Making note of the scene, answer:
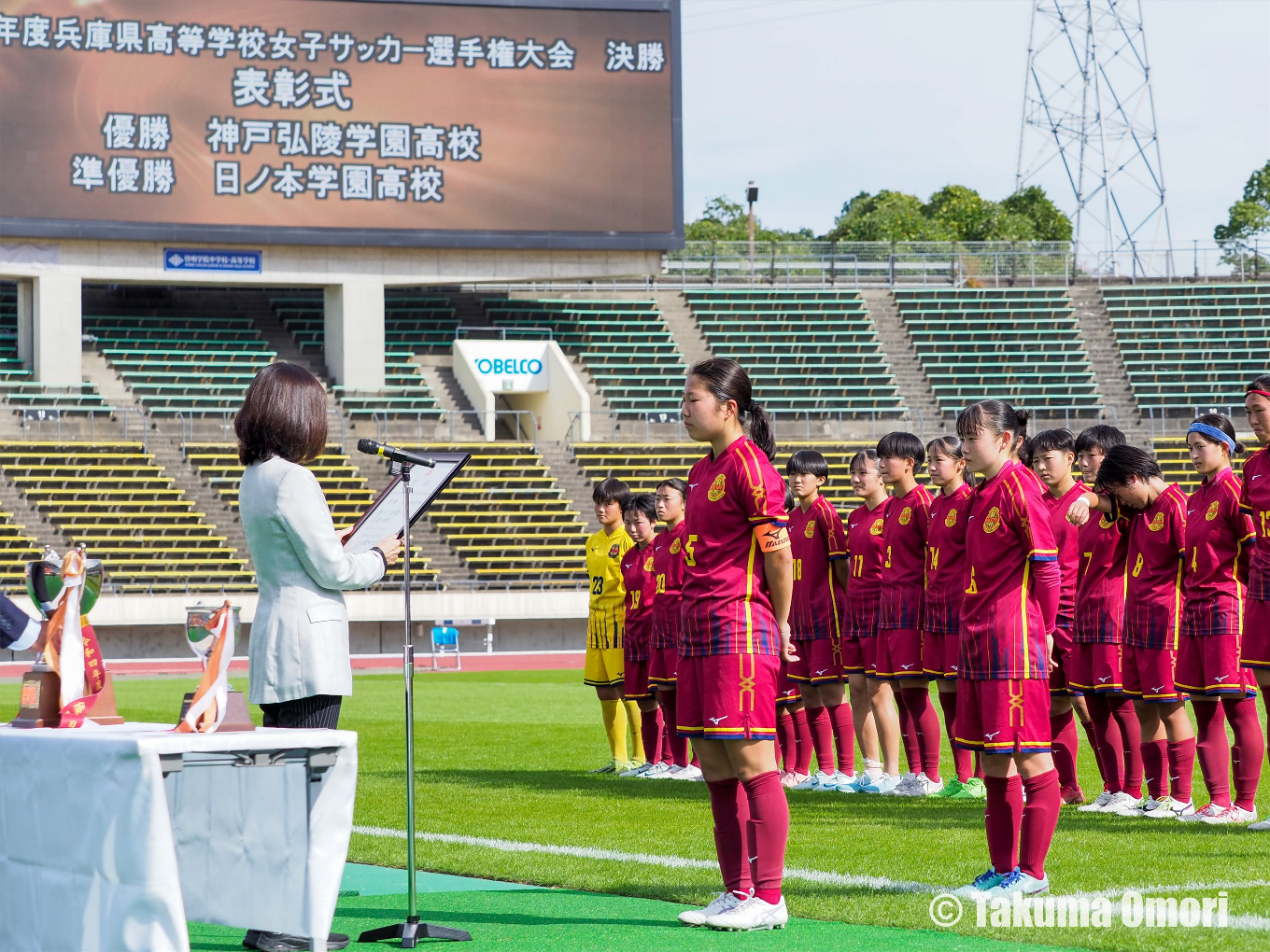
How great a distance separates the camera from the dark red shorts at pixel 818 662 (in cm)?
1062

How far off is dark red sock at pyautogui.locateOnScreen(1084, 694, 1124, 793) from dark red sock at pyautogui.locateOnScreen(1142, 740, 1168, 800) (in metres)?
0.21

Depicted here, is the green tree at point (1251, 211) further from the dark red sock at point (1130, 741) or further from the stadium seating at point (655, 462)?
the dark red sock at point (1130, 741)

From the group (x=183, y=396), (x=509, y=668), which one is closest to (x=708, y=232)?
(x=183, y=396)

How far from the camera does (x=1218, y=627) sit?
8.61 meters

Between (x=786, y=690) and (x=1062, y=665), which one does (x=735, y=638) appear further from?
(x=786, y=690)

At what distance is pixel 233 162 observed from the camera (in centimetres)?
3016

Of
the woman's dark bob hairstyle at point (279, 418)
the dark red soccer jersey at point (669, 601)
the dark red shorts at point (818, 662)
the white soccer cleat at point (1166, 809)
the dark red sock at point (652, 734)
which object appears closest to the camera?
the woman's dark bob hairstyle at point (279, 418)

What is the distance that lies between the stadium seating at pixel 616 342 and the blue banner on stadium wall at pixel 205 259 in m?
7.34

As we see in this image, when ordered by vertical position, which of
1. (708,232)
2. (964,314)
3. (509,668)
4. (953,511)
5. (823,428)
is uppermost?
(708,232)

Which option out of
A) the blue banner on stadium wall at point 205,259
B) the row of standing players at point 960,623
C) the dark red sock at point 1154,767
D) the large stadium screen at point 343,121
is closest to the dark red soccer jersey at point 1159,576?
the row of standing players at point 960,623

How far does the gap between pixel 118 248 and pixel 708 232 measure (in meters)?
43.0

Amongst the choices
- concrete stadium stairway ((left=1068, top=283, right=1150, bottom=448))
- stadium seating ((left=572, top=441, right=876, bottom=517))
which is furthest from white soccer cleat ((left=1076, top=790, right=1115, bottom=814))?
concrete stadium stairway ((left=1068, top=283, right=1150, bottom=448))

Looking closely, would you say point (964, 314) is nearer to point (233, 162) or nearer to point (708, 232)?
point (233, 162)

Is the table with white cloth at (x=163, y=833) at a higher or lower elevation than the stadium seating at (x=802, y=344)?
lower
